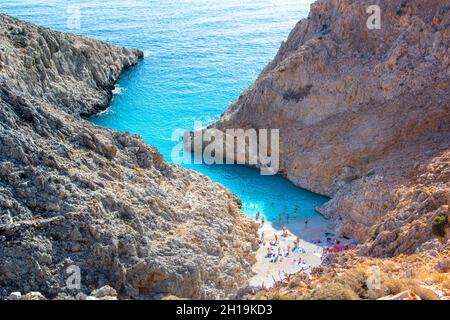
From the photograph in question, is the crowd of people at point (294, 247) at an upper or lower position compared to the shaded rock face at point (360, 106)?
lower

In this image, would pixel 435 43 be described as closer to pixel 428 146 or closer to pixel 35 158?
pixel 428 146

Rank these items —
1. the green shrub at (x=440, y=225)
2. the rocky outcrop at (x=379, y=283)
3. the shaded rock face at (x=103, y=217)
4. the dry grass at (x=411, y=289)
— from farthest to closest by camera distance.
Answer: the green shrub at (x=440, y=225)
the shaded rock face at (x=103, y=217)
the dry grass at (x=411, y=289)
the rocky outcrop at (x=379, y=283)

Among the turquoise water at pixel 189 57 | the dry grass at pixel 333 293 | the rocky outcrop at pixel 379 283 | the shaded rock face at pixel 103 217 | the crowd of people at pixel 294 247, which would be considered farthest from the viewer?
the turquoise water at pixel 189 57

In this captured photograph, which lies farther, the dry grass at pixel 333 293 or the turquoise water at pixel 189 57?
the turquoise water at pixel 189 57

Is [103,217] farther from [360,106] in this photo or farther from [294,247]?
[360,106]

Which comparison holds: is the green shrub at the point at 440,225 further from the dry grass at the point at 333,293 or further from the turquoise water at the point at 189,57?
the turquoise water at the point at 189,57

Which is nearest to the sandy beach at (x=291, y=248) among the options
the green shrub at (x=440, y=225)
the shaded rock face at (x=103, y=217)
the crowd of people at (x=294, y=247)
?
the crowd of people at (x=294, y=247)
